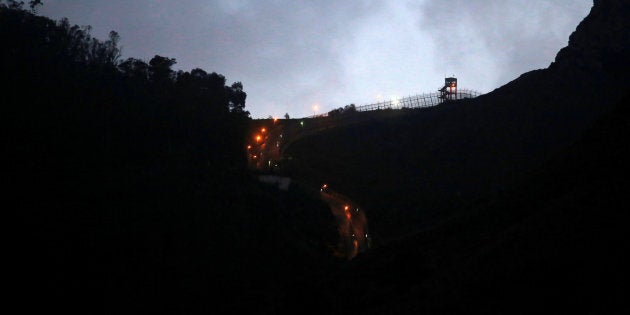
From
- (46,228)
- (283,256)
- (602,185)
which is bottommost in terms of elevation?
(283,256)

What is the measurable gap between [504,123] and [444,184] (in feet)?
48.5

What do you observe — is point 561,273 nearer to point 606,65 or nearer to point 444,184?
point 444,184

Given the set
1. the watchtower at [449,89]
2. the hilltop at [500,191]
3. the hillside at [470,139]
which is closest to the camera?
the hilltop at [500,191]

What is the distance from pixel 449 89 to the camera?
91.2 m

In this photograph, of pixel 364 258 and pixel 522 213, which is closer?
pixel 522 213

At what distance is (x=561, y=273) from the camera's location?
13.2m

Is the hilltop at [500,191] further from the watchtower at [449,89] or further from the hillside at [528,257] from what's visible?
the watchtower at [449,89]

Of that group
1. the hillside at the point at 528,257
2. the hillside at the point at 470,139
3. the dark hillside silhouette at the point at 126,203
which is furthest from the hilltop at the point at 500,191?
the dark hillside silhouette at the point at 126,203

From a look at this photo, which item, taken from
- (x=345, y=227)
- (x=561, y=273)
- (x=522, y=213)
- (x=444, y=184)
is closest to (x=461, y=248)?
(x=522, y=213)

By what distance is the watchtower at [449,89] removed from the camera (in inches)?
3565

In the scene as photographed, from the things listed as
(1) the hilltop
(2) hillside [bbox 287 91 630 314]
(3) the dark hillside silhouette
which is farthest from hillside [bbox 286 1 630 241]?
(2) hillside [bbox 287 91 630 314]

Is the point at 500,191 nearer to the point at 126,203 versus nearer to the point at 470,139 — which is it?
the point at 126,203

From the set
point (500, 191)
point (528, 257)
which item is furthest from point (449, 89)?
point (528, 257)

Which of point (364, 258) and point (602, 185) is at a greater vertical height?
point (602, 185)
